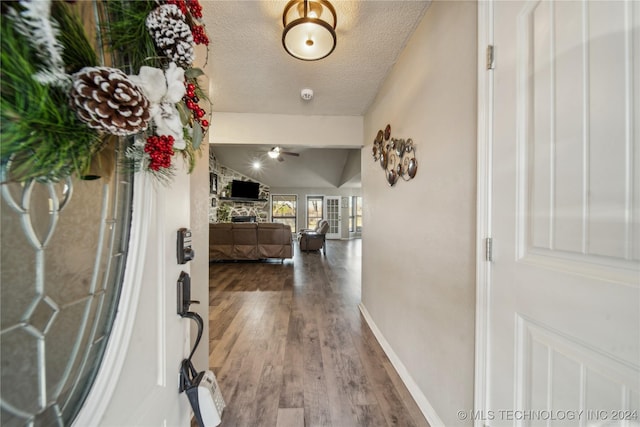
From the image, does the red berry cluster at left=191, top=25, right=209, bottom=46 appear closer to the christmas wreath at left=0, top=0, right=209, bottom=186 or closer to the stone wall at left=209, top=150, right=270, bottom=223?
the christmas wreath at left=0, top=0, right=209, bottom=186

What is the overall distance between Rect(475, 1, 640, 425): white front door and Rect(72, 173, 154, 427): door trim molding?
1.12 meters

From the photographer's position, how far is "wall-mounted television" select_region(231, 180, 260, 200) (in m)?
8.20

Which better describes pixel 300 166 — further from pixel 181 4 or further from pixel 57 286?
pixel 57 286

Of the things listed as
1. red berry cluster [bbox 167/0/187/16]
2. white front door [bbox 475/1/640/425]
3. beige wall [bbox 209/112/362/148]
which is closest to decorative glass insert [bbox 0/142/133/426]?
red berry cluster [bbox 167/0/187/16]

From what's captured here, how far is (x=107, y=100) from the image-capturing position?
0.37 m

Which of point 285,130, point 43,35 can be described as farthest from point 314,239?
point 43,35

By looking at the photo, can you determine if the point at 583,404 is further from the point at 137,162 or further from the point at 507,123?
the point at 137,162

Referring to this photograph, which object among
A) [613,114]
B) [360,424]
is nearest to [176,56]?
[613,114]

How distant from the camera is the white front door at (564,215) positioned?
1.95 feet

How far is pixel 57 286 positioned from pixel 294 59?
2.06 m

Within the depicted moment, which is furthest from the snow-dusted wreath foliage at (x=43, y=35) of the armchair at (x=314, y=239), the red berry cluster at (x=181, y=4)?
the armchair at (x=314, y=239)

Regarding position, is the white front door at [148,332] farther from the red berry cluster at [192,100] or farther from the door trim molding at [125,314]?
the red berry cluster at [192,100]

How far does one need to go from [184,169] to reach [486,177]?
112 centimetres

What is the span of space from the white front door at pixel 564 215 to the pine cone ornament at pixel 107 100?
1067 millimetres
